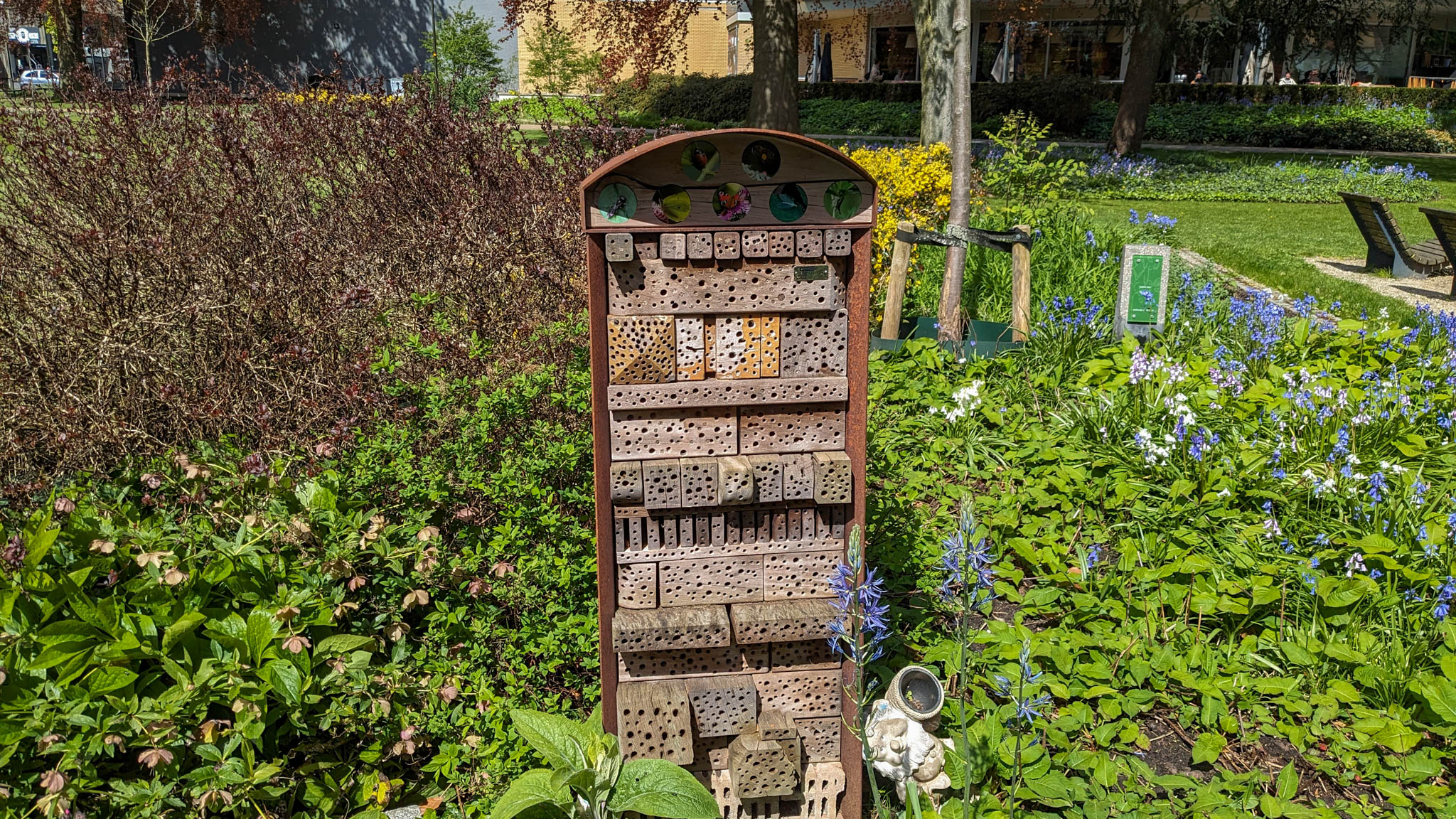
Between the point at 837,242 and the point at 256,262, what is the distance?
3.41 metres

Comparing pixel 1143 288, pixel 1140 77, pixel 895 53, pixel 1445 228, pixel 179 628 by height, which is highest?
pixel 895 53

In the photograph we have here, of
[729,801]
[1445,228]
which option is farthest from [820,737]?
[1445,228]

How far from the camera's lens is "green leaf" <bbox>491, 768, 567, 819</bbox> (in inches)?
93.0

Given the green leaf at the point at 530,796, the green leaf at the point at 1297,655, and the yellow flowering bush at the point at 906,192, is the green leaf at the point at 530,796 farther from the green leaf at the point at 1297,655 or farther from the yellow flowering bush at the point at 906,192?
the yellow flowering bush at the point at 906,192

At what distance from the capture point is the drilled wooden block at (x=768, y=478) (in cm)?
253

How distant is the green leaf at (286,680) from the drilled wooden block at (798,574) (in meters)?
1.18

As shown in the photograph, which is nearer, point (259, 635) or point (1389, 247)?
point (259, 635)

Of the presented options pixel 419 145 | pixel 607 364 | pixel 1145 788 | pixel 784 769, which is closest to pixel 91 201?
pixel 419 145

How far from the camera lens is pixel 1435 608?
10.4 ft

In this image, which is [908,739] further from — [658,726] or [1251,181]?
[1251,181]

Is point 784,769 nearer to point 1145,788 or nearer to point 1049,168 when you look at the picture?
point 1145,788

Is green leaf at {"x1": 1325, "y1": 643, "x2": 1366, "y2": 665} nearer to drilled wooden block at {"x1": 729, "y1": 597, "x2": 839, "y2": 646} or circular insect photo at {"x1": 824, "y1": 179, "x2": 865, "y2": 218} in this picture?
drilled wooden block at {"x1": 729, "y1": 597, "x2": 839, "y2": 646}

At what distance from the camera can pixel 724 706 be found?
8.52 feet

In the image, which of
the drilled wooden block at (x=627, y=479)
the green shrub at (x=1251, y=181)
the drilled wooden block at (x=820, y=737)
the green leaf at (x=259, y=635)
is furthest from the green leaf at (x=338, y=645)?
the green shrub at (x=1251, y=181)
